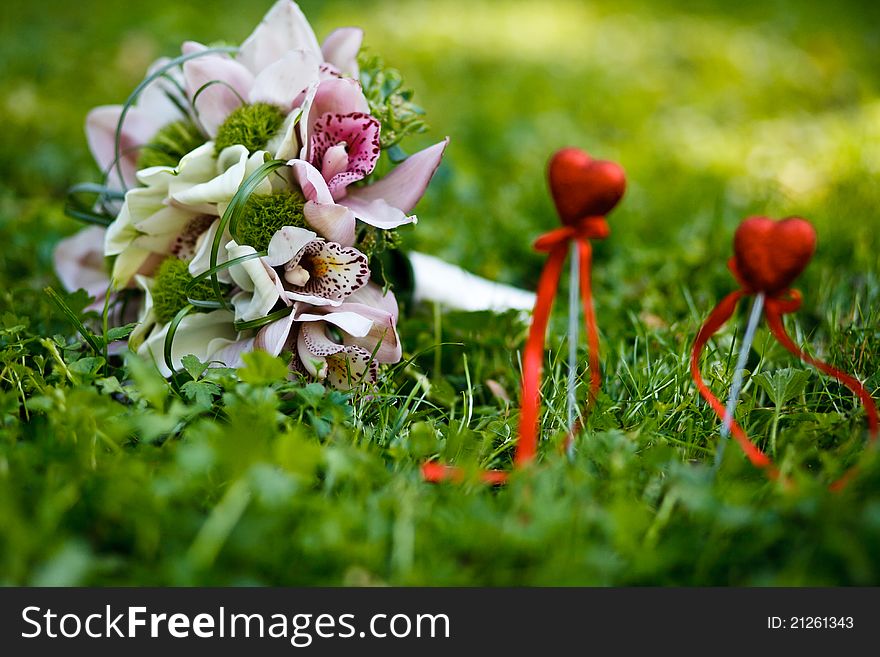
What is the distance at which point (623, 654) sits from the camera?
91 cm

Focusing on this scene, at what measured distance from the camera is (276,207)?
1.24 m

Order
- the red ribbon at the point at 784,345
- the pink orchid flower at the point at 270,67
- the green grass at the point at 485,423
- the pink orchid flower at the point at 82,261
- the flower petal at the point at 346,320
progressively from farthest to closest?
the pink orchid flower at the point at 82,261 → the pink orchid flower at the point at 270,67 → the flower petal at the point at 346,320 → the red ribbon at the point at 784,345 → the green grass at the point at 485,423

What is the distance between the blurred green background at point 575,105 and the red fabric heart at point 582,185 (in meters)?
0.44

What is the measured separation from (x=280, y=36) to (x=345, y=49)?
0.38ft

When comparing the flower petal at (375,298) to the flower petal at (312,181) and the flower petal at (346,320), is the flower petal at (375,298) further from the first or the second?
the flower petal at (312,181)

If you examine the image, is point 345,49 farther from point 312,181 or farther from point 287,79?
point 312,181

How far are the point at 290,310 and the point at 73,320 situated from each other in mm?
370

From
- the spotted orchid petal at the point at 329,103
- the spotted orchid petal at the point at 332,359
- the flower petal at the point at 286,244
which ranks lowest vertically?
the spotted orchid petal at the point at 332,359

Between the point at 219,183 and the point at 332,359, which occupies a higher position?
the point at 219,183

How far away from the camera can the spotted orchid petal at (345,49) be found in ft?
4.52

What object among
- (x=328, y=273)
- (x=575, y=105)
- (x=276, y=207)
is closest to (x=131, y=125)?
(x=276, y=207)

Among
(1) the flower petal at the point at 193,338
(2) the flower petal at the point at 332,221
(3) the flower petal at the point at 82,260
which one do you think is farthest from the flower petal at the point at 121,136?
(2) the flower petal at the point at 332,221

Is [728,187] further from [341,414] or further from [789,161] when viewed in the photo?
[341,414]

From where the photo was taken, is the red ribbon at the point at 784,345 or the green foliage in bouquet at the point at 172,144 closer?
the red ribbon at the point at 784,345
